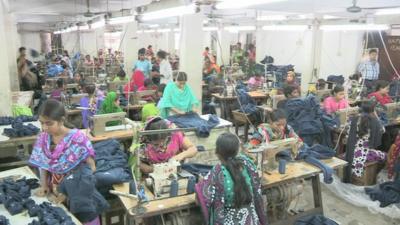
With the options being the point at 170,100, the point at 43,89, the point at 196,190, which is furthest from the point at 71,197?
the point at 43,89

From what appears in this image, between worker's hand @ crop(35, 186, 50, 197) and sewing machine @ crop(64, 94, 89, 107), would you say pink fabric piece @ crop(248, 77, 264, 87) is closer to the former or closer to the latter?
sewing machine @ crop(64, 94, 89, 107)

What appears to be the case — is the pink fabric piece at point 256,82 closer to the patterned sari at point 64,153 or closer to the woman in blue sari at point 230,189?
the woman in blue sari at point 230,189

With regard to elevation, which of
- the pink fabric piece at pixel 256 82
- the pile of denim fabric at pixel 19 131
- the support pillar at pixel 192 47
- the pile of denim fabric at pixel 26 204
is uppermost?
the support pillar at pixel 192 47

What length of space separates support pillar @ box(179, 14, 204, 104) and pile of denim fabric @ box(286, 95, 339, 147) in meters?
2.71

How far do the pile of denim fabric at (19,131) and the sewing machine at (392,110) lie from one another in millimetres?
5409

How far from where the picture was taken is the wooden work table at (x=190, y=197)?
2873mm

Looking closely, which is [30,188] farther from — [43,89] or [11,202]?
[43,89]

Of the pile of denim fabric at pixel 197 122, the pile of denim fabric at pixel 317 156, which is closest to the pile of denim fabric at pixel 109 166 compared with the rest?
the pile of denim fabric at pixel 197 122

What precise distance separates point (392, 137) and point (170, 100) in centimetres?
368

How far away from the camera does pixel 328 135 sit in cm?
570

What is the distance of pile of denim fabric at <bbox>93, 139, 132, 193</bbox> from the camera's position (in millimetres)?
3277

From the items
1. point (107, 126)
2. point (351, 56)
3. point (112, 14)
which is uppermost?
point (112, 14)

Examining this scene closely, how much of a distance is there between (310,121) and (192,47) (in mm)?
3234

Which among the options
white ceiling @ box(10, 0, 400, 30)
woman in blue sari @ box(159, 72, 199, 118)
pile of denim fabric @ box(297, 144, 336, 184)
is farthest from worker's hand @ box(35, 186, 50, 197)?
white ceiling @ box(10, 0, 400, 30)
